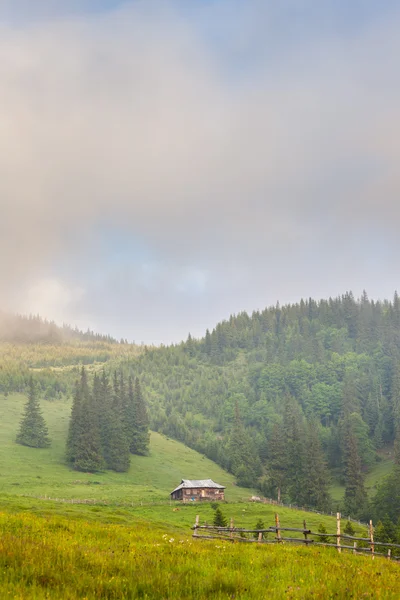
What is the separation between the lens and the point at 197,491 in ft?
377

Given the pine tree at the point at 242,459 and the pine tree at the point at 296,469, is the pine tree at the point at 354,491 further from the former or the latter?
the pine tree at the point at 242,459

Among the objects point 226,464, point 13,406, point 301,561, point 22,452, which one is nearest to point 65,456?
point 22,452

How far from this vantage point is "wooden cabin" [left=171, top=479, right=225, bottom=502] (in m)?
112

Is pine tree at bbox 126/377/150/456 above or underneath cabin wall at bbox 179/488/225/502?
above

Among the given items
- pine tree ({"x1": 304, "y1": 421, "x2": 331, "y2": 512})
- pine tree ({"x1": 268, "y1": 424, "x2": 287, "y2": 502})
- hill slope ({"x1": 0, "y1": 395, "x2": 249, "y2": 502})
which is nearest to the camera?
hill slope ({"x1": 0, "y1": 395, "x2": 249, "y2": 502})

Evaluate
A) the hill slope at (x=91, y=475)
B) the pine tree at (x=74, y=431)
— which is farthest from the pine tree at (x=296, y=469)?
the pine tree at (x=74, y=431)

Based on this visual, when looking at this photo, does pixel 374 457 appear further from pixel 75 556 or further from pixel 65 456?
pixel 75 556

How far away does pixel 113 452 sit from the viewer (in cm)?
13912

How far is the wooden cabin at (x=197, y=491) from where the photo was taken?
112 meters

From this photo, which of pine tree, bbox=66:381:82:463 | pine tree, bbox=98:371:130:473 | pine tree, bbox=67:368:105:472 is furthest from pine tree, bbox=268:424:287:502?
pine tree, bbox=66:381:82:463

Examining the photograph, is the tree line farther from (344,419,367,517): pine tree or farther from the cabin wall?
(344,419,367,517): pine tree

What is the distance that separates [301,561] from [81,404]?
138745 millimetres

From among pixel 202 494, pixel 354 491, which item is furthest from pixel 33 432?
pixel 354 491

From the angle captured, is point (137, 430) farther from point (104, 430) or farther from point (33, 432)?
point (33, 432)
